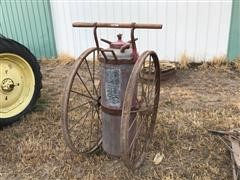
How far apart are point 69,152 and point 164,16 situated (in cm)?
300

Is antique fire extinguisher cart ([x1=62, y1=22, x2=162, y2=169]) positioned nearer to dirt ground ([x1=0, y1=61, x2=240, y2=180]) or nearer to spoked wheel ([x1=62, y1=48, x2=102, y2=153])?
spoked wheel ([x1=62, y1=48, x2=102, y2=153])

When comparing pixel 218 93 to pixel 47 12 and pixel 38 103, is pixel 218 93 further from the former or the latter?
pixel 47 12

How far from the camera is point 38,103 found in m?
4.27

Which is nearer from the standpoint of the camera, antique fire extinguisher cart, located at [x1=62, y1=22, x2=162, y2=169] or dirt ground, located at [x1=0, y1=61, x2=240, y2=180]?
antique fire extinguisher cart, located at [x1=62, y1=22, x2=162, y2=169]

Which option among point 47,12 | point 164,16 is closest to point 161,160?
point 164,16

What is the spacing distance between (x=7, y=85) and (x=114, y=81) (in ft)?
4.62

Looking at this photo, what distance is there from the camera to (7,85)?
3562 mm

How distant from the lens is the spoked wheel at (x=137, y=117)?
2377 mm

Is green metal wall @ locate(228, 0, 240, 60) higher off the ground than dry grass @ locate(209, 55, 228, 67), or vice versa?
green metal wall @ locate(228, 0, 240, 60)

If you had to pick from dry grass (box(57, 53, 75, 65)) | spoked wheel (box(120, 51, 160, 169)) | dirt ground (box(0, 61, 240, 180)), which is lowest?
dirt ground (box(0, 61, 240, 180))

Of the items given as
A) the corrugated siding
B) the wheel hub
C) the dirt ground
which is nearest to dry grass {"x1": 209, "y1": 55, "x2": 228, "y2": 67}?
the corrugated siding

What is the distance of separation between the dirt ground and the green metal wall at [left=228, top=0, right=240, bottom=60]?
2.83 feet

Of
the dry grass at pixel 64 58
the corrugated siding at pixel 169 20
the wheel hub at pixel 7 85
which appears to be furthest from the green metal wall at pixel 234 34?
the wheel hub at pixel 7 85

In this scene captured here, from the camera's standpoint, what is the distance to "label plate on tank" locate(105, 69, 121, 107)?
2.71 metres
